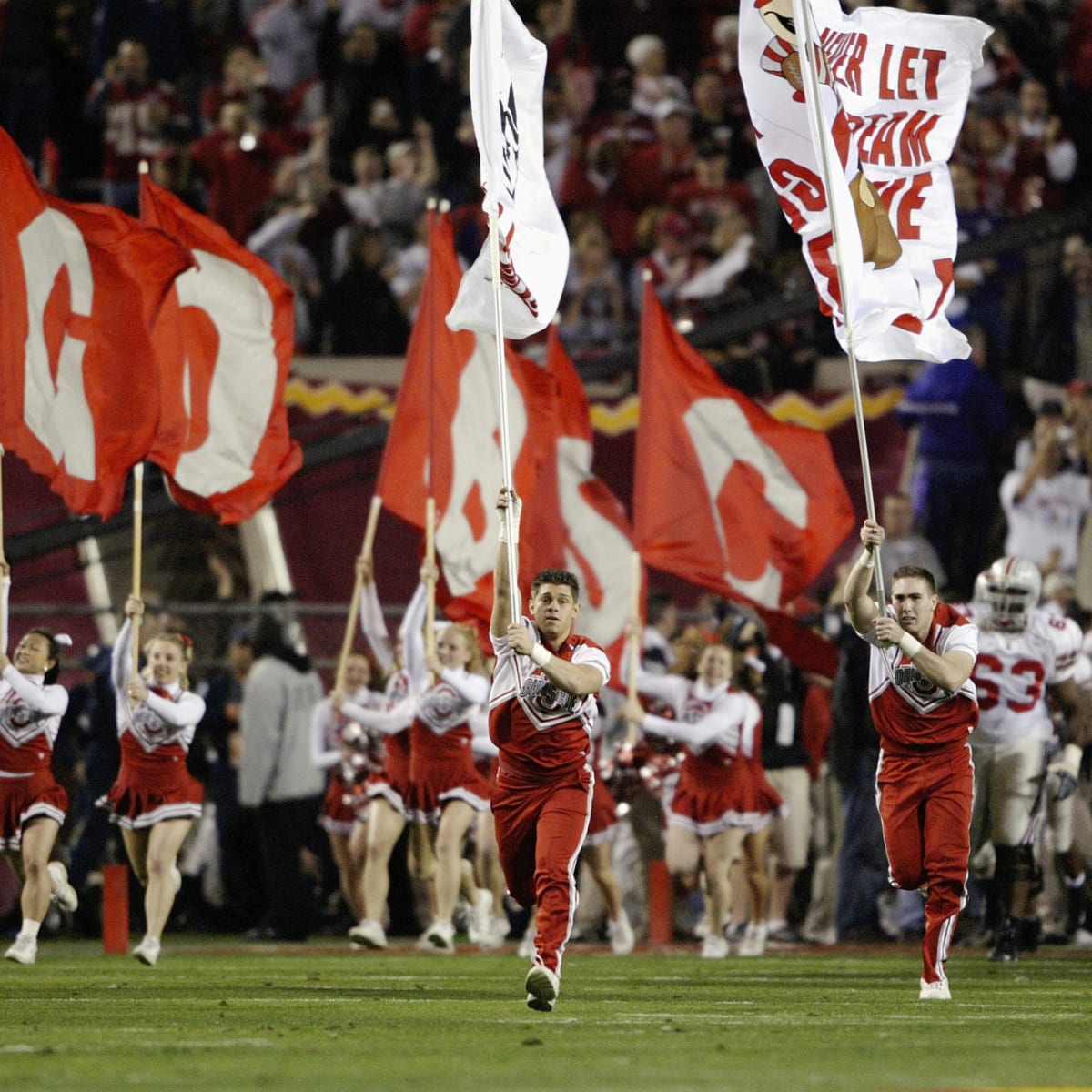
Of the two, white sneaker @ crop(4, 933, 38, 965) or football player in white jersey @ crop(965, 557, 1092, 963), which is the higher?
football player in white jersey @ crop(965, 557, 1092, 963)

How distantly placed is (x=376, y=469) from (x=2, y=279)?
6695 mm

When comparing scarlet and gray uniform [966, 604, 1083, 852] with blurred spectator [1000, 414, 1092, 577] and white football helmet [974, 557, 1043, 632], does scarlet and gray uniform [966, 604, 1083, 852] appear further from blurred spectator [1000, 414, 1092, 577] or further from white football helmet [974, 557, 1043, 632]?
blurred spectator [1000, 414, 1092, 577]

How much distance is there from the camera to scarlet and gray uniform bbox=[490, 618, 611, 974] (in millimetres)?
11625

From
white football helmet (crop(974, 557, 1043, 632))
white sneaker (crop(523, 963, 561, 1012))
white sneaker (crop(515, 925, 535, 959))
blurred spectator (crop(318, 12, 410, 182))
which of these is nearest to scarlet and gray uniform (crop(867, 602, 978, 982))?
white sneaker (crop(523, 963, 561, 1012))

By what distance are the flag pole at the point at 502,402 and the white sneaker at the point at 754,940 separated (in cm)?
591

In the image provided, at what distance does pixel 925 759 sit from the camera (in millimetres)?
12383

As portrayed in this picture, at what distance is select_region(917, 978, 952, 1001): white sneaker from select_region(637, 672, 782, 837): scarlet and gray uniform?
5.13 m

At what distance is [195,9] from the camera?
86.2ft

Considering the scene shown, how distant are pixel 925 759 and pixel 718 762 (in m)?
5.10

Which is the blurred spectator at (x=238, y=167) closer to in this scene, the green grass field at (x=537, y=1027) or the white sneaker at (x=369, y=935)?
the white sneaker at (x=369, y=935)

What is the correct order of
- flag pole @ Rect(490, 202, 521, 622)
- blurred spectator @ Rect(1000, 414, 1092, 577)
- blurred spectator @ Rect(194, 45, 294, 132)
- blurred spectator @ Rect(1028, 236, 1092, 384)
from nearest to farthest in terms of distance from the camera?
flag pole @ Rect(490, 202, 521, 622)
blurred spectator @ Rect(1000, 414, 1092, 577)
blurred spectator @ Rect(1028, 236, 1092, 384)
blurred spectator @ Rect(194, 45, 294, 132)

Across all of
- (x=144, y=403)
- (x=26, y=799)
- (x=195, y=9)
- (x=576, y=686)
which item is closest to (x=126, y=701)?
(x=26, y=799)

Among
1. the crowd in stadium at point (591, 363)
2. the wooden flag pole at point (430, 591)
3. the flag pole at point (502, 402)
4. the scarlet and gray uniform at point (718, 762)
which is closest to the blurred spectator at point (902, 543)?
the crowd in stadium at point (591, 363)

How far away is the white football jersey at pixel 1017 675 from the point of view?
15.6 metres
